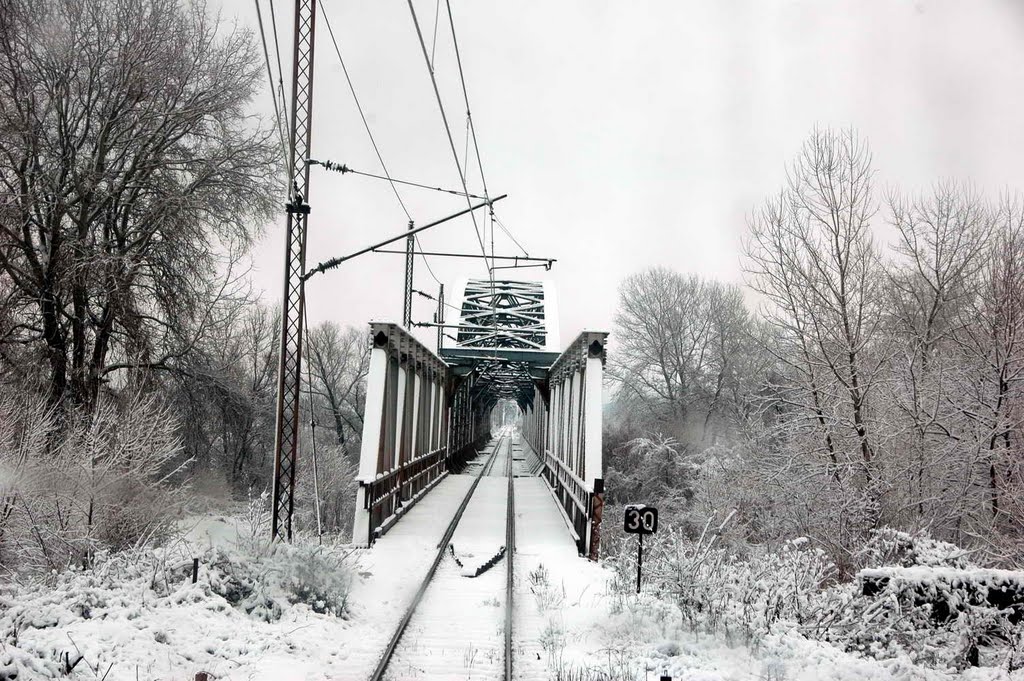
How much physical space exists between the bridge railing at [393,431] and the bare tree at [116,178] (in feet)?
14.9

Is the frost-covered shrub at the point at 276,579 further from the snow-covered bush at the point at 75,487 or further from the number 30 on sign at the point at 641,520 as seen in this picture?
the number 30 on sign at the point at 641,520

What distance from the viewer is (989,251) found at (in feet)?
41.5

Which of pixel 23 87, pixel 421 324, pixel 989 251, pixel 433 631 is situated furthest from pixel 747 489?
pixel 23 87

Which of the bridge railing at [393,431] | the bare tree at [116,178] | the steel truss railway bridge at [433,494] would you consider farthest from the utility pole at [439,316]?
the bare tree at [116,178]

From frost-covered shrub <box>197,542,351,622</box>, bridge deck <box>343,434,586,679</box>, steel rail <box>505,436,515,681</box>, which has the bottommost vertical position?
bridge deck <box>343,434,586,679</box>

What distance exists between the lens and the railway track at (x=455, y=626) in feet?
18.0

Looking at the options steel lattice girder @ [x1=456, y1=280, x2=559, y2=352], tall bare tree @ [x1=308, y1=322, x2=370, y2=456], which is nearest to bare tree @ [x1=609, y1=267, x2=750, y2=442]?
steel lattice girder @ [x1=456, y1=280, x2=559, y2=352]

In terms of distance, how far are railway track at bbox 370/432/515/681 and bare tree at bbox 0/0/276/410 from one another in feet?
25.2

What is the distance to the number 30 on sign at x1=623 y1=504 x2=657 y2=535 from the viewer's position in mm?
7949

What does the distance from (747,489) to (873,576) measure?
406 inches

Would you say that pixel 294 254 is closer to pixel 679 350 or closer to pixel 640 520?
pixel 640 520

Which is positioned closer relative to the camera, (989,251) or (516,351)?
(989,251)

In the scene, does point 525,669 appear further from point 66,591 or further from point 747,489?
point 747,489

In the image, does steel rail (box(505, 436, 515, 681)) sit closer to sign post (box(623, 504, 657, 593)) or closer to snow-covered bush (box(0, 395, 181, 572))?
sign post (box(623, 504, 657, 593))
